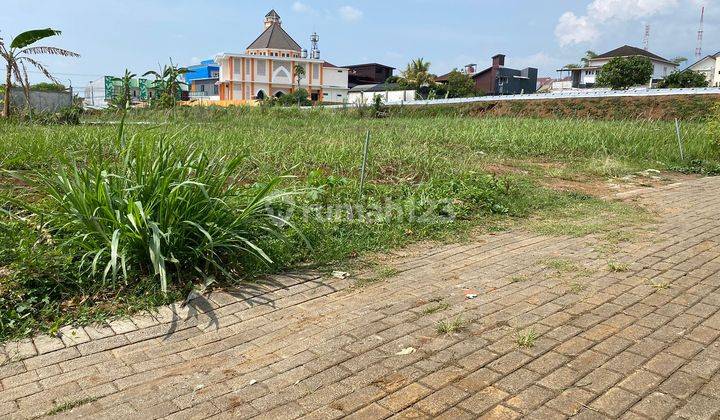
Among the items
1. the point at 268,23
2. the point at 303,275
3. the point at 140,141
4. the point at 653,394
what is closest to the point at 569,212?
the point at 303,275

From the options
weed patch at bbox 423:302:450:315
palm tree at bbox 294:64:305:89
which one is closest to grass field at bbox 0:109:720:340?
weed patch at bbox 423:302:450:315

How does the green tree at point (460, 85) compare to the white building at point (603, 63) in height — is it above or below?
below

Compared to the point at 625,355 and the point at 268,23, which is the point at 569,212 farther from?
the point at 268,23

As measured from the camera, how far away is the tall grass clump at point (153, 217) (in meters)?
3.76

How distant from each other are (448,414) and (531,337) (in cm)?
93

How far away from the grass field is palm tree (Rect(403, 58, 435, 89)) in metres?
54.3

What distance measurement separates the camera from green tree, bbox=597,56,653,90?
5088cm

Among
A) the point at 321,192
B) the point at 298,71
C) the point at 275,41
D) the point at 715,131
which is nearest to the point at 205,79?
the point at 275,41

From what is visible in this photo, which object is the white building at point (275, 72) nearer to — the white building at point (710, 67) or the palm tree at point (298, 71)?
the palm tree at point (298, 71)

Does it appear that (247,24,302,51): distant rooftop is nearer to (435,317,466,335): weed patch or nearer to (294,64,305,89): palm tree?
(294,64,305,89): palm tree

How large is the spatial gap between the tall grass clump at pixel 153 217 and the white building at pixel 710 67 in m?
74.6

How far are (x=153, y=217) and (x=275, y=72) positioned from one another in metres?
69.8

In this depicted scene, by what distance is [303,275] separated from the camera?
4.28m

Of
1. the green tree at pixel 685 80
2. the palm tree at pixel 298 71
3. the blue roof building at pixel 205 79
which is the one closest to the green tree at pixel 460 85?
the palm tree at pixel 298 71
